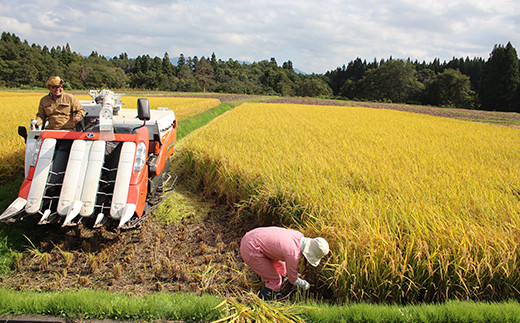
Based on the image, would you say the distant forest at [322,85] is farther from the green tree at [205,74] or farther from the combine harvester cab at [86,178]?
the combine harvester cab at [86,178]

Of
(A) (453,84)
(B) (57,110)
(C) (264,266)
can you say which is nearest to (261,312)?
(C) (264,266)

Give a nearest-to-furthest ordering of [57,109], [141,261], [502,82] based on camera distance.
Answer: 1. [141,261]
2. [57,109]
3. [502,82]

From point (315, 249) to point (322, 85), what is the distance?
79091mm

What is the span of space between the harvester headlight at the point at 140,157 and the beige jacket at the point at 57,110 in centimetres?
152

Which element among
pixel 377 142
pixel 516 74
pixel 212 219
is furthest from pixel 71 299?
pixel 516 74

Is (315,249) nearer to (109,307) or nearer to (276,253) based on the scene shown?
→ (276,253)

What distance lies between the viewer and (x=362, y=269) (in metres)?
2.52

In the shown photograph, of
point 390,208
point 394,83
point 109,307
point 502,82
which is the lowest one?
point 109,307

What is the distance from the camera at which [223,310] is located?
2379mm

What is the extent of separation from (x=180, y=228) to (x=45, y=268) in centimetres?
148

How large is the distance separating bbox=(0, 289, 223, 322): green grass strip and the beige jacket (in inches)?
104

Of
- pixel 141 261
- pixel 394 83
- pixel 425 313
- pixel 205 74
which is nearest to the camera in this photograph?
pixel 425 313

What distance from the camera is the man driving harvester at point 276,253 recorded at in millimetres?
2473

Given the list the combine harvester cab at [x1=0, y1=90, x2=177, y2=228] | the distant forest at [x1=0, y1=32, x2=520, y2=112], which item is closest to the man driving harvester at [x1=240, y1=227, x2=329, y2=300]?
the combine harvester cab at [x1=0, y1=90, x2=177, y2=228]
